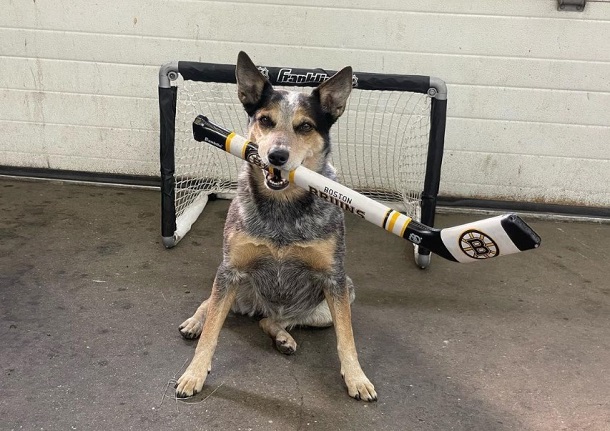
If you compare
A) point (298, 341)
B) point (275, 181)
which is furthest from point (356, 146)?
point (275, 181)

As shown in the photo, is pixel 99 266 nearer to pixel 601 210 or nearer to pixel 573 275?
pixel 573 275

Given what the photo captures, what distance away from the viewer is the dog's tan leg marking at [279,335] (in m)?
2.61

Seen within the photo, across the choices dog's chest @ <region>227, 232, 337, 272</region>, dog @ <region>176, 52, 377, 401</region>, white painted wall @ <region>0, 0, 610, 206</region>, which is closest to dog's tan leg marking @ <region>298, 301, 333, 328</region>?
dog @ <region>176, 52, 377, 401</region>

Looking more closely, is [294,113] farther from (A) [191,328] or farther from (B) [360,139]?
(B) [360,139]

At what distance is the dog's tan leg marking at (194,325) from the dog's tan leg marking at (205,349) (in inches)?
11.5

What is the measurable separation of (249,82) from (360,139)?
224 centimetres

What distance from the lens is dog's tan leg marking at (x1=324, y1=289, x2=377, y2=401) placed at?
91.7 inches

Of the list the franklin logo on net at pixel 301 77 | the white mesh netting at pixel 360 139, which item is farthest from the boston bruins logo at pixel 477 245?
the white mesh netting at pixel 360 139

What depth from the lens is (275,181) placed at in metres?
2.35

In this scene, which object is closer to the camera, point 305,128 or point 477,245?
point 477,245

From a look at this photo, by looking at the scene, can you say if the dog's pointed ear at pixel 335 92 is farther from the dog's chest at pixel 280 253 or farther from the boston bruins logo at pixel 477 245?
the boston bruins logo at pixel 477 245

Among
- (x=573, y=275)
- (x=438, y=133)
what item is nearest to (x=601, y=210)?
(x=573, y=275)

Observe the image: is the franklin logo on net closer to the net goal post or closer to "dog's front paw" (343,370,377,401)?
the net goal post

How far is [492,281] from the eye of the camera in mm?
3504
